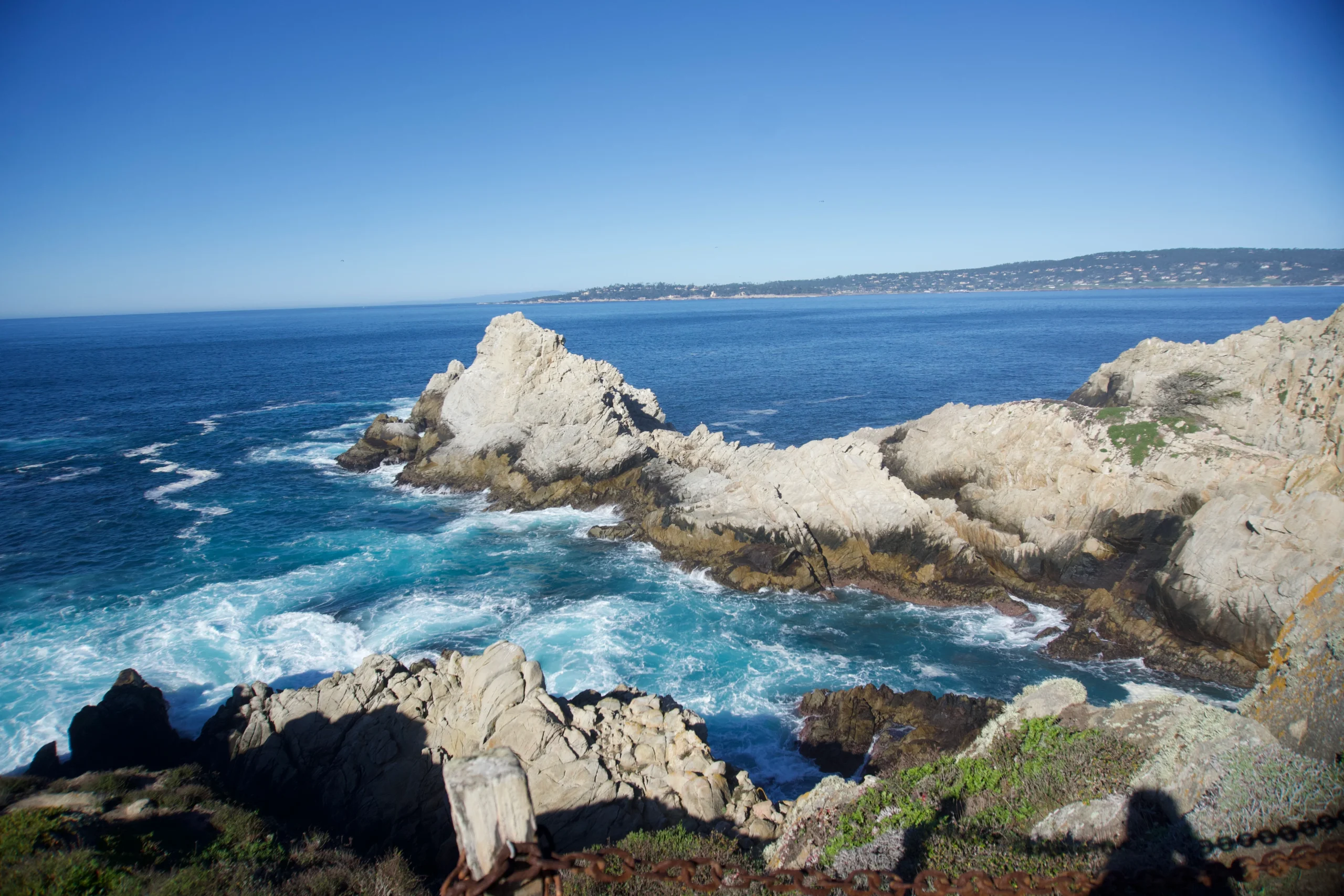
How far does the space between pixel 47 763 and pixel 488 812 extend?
805 inches

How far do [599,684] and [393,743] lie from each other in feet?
23.9

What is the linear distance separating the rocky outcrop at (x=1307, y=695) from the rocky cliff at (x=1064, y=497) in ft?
39.9

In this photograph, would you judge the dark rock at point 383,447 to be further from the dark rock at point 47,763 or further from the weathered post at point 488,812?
the weathered post at point 488,812

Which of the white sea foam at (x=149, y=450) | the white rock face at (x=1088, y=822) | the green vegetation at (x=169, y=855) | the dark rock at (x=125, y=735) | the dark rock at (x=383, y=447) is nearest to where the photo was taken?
the white rock face at (x=1088, y=822)

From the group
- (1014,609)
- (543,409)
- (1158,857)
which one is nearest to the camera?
(1158,857)

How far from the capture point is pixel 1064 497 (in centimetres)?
3014

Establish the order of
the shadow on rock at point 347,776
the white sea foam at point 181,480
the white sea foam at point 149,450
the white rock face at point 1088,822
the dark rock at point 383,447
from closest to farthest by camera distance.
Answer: the white rock face at point 1088,822 < the shadow on rock at point 347,776 < the white sea foam at point 181,480 < the dark rock at point 383,447 < the white sea foam at point 149,450

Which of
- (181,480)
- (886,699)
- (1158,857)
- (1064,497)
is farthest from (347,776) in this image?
(181,480)

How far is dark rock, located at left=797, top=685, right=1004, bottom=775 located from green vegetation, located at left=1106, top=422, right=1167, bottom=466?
1634 centimetres

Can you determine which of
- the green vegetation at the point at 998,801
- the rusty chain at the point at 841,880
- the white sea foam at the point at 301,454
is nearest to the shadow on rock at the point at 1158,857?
the rusty chain at the point at 841,880

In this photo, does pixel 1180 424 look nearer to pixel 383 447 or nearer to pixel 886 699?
pixel 886 699

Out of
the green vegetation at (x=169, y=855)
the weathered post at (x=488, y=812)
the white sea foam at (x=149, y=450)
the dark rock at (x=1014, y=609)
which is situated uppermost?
the weathered post at (x=488, y=812)

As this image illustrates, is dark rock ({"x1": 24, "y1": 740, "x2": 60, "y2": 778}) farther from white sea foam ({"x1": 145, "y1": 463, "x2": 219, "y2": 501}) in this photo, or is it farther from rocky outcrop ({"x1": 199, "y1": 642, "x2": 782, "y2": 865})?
white sea foam ({"x1": 145, "y1": 463, "x2": 219, "y2": 501})

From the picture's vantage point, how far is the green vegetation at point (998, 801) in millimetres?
8422
